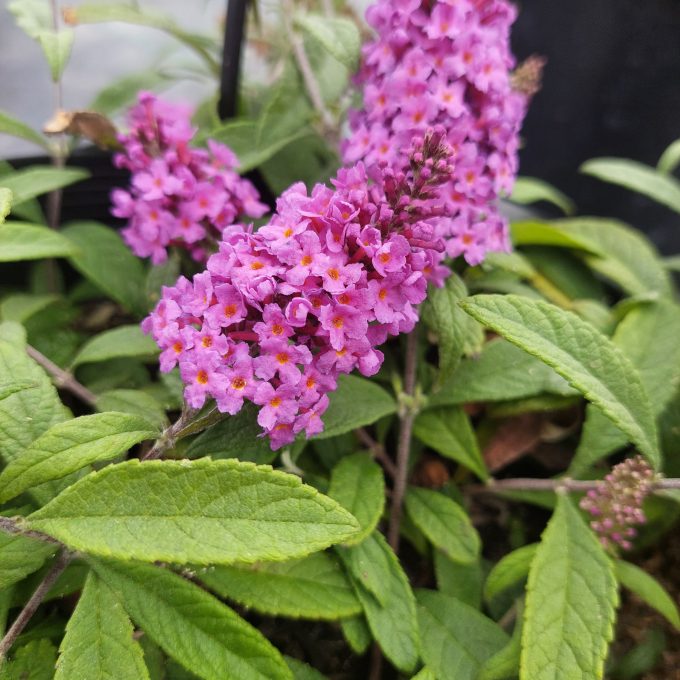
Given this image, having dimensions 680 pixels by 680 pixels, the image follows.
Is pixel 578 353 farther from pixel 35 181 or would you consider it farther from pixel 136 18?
pixel 136 18

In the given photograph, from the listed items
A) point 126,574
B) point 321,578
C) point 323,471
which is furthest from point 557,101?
point 126,574

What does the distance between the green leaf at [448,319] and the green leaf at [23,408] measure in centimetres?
52

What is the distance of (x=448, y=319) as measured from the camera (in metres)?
0.99

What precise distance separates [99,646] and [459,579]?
1.84 feet

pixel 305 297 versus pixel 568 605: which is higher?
pixel 305 297

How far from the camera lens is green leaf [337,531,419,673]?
92 cm

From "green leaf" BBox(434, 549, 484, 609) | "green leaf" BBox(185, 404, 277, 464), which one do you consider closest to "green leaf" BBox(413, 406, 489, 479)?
"green leaf" BBox(434, 549, 484, 609)

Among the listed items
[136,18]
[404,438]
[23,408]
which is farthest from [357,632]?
[136,18]

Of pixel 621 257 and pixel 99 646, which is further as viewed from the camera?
pixel 621 257

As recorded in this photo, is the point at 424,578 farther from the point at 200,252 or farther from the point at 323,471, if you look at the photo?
the point at 200,252

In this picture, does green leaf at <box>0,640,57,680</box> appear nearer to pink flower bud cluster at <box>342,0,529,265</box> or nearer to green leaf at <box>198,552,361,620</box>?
green leaf at <box>198,552,361,620</box>

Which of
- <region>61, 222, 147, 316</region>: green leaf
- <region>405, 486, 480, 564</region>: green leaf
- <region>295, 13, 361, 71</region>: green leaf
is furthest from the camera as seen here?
<region>61, 222, 147, 316</region>: green leaf

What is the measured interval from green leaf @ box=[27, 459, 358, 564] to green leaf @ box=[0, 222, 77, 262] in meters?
0.49

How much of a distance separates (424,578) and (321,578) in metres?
0.28
